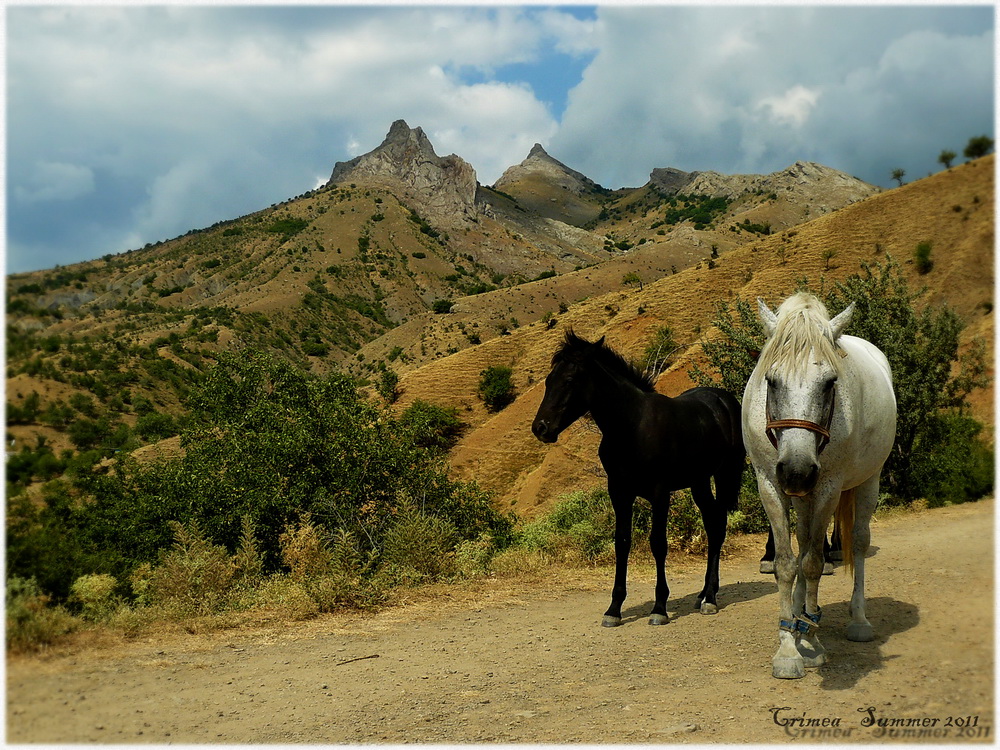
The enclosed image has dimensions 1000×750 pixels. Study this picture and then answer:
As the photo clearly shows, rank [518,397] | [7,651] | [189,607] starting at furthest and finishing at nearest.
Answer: [518,397] → [189,607] → [7,651]

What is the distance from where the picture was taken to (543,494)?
2998 cm

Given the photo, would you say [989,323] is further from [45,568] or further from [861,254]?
[45,568]

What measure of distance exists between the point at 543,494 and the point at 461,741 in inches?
1052

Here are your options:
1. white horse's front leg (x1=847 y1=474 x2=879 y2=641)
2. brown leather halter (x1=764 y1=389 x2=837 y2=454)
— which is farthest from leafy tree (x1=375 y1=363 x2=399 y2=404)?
brown leather halter (x1=764 y1=389 x2=837 y2=454)

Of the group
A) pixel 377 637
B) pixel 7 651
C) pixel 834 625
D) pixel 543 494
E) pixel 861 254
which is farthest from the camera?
pixel 861 254

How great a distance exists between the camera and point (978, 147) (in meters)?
4.76

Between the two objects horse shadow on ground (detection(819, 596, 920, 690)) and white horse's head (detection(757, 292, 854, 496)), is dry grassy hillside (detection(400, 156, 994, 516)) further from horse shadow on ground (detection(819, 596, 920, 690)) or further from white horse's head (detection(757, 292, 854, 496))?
white horse's head (detection(757, 292, 854, 496))

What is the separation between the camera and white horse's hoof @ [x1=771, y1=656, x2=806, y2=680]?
4.16 meters

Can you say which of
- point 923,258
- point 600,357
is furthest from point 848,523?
point 923,258

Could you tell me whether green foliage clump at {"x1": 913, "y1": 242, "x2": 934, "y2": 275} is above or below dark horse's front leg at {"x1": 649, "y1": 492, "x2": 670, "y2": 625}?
above

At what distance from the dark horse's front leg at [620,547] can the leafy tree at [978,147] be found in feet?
12.5

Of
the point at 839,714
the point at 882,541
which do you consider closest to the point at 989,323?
the point at 882,541

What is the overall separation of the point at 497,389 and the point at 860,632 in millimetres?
37024

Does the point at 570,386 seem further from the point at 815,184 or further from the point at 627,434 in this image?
the point at 815,184
